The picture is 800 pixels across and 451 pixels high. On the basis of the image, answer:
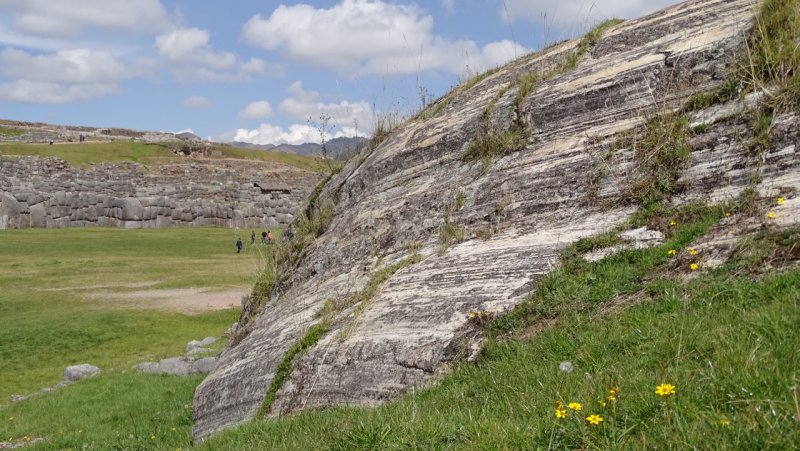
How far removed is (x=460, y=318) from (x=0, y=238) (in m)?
43.0

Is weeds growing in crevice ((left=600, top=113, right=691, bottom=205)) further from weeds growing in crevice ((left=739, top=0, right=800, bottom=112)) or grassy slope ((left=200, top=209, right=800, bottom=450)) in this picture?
weeds growing in crevice ((left=739, top=0, right=800, bottom=112))

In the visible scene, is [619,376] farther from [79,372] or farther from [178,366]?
[79,372]

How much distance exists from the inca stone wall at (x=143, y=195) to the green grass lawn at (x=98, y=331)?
32.9 feet

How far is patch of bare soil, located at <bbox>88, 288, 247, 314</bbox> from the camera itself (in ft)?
74.3

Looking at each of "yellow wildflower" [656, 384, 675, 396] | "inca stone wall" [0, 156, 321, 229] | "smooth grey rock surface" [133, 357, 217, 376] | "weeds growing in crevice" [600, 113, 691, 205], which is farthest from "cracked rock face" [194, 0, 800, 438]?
"inca stone wall" [0, 156, 321, 229]

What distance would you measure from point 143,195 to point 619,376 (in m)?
62.4

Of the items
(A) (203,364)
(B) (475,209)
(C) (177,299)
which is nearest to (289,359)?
(B) (475,209)

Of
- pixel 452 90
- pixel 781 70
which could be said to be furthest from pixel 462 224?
pixel 452 90

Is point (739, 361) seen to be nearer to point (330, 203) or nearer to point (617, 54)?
point (617, 54)

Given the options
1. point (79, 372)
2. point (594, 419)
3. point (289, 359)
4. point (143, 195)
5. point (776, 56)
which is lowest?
point (79, 372)

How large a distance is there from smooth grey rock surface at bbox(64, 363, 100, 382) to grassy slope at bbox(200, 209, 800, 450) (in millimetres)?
10543

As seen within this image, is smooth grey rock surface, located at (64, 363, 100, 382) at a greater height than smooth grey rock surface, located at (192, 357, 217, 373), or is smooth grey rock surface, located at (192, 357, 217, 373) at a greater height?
smooth grey rock surface, located at (192, 357, 217, 373)

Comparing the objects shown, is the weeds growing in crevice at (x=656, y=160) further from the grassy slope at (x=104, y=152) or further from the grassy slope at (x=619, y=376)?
the grassy slope at (x=104, y=152)

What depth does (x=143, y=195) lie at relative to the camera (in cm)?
6066
